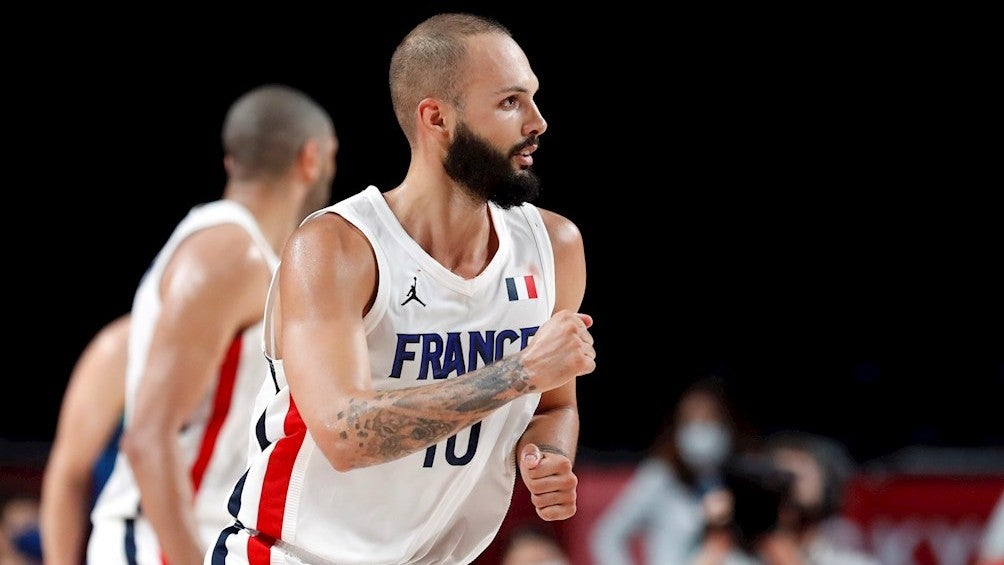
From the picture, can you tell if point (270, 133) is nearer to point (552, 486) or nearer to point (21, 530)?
point (552, 486)

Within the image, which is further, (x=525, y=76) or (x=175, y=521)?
(x=175, y=521)

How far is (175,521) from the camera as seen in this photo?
395 cm

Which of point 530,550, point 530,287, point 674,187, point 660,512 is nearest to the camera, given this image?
point 530,287

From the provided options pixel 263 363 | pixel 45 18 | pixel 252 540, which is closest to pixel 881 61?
pixel 45 18

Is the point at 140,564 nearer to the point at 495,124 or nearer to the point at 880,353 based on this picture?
the point at 495,124

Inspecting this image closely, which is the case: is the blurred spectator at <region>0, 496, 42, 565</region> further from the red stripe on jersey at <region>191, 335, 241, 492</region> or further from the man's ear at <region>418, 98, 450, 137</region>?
the man's ear at <region>418, 98, 450, 137</region>

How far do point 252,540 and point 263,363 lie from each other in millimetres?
1087

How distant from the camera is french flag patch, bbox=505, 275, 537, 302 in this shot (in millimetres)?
3219

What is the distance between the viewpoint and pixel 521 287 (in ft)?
10.6

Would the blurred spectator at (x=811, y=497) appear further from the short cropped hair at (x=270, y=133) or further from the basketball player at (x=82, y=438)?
the basketball player at (x=82, y=438)

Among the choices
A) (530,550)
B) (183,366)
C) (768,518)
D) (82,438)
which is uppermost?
(183,366)

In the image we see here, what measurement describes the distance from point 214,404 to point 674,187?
1130 cm

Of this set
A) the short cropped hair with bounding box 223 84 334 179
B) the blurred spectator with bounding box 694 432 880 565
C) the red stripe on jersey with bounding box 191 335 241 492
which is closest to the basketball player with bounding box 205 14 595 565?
the red stripe on jersey with bounding box 191 335 241 492

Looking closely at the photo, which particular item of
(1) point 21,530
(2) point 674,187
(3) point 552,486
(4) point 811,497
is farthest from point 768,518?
(2) point 674,187
